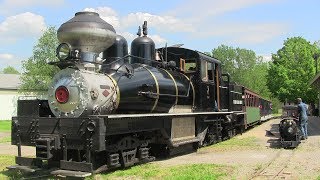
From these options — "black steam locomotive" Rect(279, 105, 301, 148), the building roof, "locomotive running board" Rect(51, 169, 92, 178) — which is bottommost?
"locomotive running board" Rect(51, 169, 92, 178)

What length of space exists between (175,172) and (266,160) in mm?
3072

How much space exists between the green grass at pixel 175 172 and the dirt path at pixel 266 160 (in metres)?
0.40

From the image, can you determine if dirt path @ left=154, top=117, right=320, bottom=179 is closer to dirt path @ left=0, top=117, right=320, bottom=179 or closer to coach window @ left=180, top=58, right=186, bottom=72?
dirt path @ left=0, top=117, right=320, bottom=179

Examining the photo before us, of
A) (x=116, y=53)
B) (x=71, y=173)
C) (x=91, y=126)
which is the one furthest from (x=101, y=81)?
(x=71, y=173)

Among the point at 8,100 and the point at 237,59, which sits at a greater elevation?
the point at 237,59

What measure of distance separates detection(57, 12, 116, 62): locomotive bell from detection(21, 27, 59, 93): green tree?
125ft

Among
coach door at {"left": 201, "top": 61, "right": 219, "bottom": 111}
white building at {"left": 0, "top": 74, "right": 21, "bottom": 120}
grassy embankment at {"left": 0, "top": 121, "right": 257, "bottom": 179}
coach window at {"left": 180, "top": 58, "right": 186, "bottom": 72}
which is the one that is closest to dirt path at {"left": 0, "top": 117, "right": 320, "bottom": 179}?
grassy embankment at {"left": 0, "top": 121, "right": 257, "bottom": 179}

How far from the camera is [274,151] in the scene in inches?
497

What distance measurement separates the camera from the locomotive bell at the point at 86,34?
867 centimetres

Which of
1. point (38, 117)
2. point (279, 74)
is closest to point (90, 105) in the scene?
point (38, 117)

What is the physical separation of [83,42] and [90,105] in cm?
142

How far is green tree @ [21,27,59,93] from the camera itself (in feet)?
152

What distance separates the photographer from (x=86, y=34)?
8664mm

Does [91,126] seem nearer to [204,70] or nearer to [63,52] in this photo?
[63,52]
